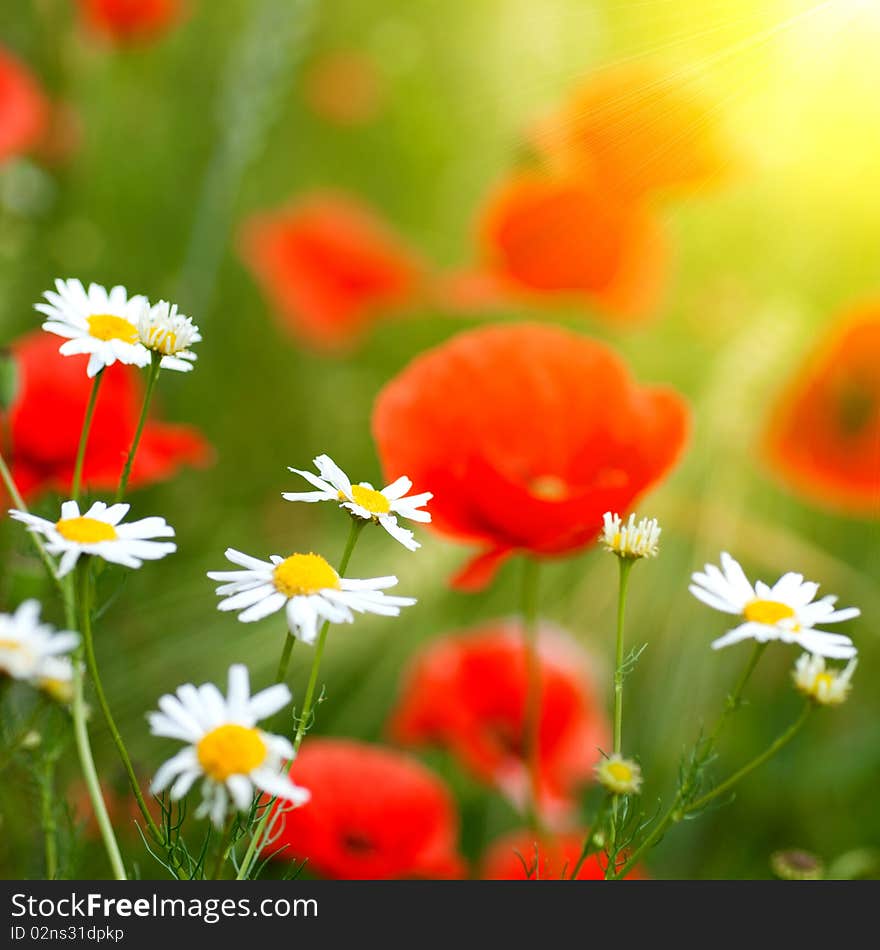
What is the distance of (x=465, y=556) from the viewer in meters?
0.80

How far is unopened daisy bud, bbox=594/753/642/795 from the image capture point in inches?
13.4

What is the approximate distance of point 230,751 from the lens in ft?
0.96

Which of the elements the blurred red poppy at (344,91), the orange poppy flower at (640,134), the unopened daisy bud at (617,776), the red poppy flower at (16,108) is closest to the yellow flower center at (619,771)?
the unopened daisy bud at (617,776)

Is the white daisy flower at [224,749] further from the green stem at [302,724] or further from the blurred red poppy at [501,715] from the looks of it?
the blurred red poppy at [501,715]

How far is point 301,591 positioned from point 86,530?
6 centimetres

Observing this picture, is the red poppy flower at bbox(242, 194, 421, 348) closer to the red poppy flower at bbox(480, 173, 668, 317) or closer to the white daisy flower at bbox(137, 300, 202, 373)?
the red poppy flower at bbox(480, 173, 668, 317)

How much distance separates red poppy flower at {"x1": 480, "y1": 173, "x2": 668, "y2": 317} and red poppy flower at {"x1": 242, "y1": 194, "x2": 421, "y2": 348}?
0.20 metres

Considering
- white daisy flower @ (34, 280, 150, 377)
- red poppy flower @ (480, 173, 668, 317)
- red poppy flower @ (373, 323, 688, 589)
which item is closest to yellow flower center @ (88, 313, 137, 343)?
white daisy flower @ (34, 280, 150, 377)

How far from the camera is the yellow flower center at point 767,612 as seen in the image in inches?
14.0

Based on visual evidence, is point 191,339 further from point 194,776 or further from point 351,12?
point 351,12

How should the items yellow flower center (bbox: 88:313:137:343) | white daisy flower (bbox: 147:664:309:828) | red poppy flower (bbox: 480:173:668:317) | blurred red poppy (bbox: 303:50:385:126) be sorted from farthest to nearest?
1. blurred red poppy (bbox: 303:50:385:126)
2. red poppy flower (bbox: 480:173:668:317)
3. yellow flower center (bbox: 88:313:137:343)
4. white daisy flower (bbox: 147:664:309:828)

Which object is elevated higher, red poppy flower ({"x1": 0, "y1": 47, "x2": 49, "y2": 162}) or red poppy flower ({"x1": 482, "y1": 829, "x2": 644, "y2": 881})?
red poppy flower ({"x1": 0, "y1": 47, "x2": 49, "y2": 162})

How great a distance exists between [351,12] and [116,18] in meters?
0.56
